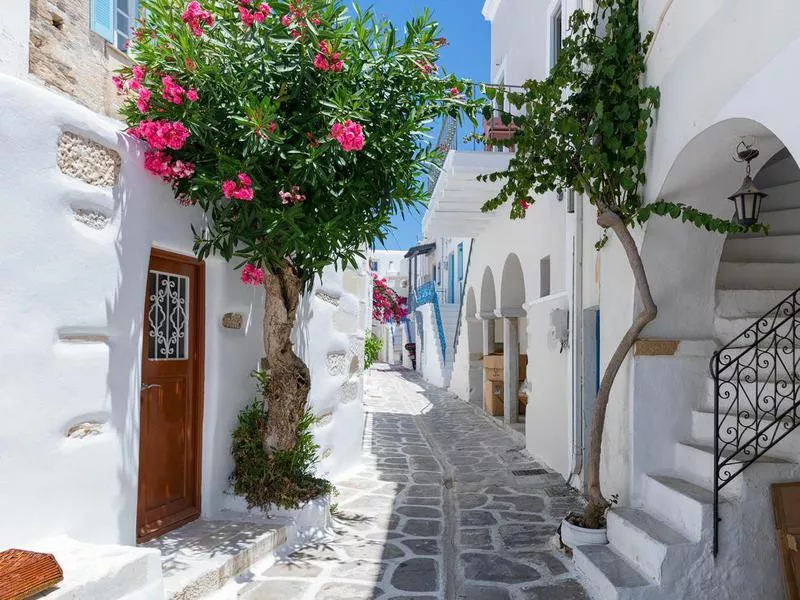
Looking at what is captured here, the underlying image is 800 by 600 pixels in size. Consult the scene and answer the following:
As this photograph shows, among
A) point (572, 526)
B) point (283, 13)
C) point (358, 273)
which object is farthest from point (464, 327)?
point (283, 13)

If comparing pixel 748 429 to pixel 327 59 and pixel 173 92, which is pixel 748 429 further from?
pixel 173 92

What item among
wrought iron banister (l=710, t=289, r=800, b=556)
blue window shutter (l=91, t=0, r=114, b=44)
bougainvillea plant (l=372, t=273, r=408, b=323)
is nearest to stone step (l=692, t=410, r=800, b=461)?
wrought iron banister (l=710, t=289, r=800, b=556)

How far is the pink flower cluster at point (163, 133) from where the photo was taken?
13.8ft

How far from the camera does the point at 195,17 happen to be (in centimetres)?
425

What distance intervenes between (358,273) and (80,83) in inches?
163

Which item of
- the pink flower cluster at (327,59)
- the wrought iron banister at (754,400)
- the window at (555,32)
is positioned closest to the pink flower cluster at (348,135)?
the pink flower cluster at (327,59)

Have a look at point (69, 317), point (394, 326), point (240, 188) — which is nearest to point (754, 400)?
point (240, 188)

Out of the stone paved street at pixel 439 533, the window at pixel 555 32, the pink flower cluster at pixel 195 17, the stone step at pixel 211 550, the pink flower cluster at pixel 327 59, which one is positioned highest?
the window at pixel 555 32

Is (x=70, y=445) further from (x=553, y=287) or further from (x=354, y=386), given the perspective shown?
(x=553, y=287)

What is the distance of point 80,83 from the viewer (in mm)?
5379

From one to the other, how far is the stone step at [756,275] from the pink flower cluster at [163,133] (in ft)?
16.0

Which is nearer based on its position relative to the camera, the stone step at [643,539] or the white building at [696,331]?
the white building at [696,331]

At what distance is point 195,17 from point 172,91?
1.81 feet

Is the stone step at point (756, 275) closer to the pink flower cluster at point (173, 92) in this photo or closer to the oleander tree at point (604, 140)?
the oleander tree at point (604, 140)
